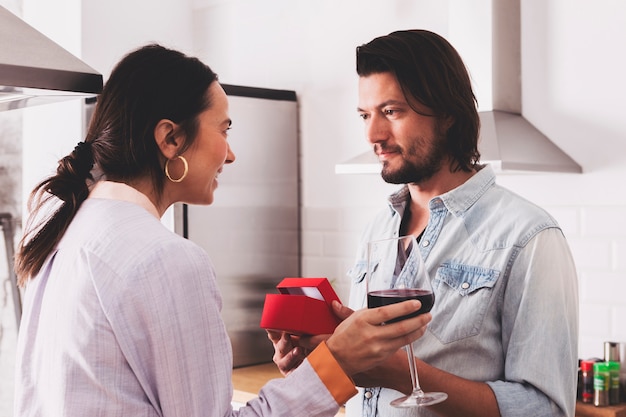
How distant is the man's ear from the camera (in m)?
1.44

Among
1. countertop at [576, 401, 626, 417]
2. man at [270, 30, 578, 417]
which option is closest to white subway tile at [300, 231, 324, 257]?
countertop at [576, 401, 626, 417]

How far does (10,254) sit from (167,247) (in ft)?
9.49

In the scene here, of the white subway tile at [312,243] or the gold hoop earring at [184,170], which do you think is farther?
the white subway tile at [312,243]

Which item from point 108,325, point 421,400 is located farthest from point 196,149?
point 421,400

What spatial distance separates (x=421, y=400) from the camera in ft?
4.75

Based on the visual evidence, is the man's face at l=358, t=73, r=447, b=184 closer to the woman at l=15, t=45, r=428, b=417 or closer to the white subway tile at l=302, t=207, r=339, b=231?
the woman at l=15, t=45, r=428, b=417

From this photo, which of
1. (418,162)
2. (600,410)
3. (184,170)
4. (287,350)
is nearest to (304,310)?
(287,350)

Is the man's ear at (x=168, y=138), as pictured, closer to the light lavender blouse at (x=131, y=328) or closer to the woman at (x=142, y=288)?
the woman at (x=142, y=288)

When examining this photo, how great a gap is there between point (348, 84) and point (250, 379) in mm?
1335

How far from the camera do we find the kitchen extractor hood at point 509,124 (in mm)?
2664

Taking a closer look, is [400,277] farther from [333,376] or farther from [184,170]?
[184,170]

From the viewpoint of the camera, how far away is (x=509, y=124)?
2.84 metres

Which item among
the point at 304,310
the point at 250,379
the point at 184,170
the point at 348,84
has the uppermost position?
the point at 348,84

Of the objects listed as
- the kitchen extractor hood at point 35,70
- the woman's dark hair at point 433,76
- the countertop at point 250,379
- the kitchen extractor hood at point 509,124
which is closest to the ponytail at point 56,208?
the kitchen extractor hood at point 35,70
